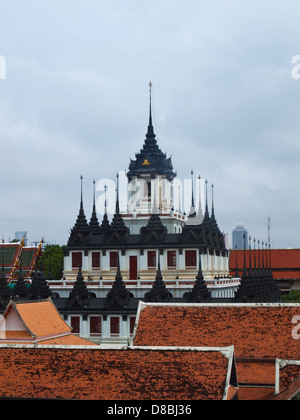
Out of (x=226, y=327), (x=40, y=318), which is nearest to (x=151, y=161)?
(x=40, y=318)

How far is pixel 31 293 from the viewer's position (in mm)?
57406

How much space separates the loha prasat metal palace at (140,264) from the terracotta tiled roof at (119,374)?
2319 cm

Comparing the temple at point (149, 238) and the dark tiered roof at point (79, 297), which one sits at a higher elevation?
the temple at point (149, 238)

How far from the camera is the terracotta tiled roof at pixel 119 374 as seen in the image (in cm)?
2644

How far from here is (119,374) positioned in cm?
2748

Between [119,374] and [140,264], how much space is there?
113ft

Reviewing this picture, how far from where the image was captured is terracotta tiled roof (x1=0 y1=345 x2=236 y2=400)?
26.4 metres

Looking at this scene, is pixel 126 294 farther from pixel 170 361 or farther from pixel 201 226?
pixel 170 361

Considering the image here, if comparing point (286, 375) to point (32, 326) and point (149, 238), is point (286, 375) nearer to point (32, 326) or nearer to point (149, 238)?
point (32, 326)

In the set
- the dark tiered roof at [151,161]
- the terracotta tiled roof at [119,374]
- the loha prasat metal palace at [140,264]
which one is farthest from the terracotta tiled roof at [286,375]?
the dark tiered roof at [151,161]

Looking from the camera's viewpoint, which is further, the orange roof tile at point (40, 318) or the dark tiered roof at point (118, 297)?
the dark tiered roof at point (118, 297)

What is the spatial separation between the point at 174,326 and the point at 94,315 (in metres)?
19.8

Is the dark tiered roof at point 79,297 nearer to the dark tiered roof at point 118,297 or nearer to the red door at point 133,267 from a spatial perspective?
the dark tiered roof at point 118,297

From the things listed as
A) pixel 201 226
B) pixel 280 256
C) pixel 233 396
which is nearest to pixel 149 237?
pixel 201 226
